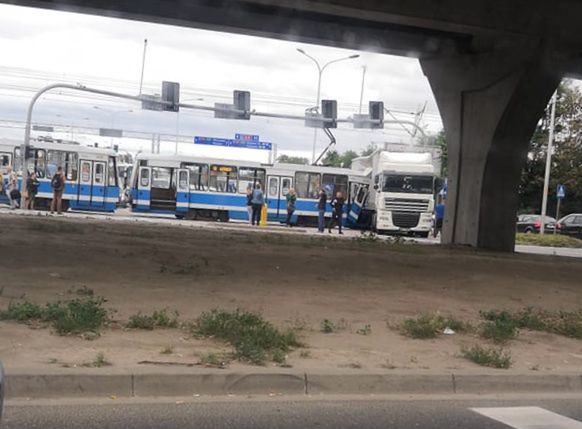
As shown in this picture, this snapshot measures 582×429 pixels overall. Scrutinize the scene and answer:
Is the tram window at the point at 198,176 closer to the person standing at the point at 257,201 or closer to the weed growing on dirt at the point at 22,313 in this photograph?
the person standing at the point at 257,201

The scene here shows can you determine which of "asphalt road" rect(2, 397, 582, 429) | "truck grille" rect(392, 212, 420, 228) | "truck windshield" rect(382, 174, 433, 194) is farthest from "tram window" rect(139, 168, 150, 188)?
"asphalt road" rect(2, 397, 582, 429)

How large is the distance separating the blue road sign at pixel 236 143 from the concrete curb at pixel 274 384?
174 feet

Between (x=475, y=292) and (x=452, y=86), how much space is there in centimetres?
1083

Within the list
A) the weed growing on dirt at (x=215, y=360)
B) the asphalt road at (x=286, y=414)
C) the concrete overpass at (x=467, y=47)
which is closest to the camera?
the asphalt road at (x=286, y=414)

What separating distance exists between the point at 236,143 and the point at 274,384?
5496cm

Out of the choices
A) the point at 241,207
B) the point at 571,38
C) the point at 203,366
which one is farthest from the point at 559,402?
the point at 241,207

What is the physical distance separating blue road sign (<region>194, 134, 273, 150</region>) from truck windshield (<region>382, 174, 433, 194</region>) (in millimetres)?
27313

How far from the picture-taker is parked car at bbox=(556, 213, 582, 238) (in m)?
47.0

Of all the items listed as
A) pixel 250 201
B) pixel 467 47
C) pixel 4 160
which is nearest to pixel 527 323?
pixel 467 47

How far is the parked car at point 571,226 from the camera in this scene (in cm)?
4700

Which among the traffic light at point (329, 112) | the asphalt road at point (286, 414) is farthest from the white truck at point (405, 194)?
the asphalt road at point (286, 414)

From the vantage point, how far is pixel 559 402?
22.1ft

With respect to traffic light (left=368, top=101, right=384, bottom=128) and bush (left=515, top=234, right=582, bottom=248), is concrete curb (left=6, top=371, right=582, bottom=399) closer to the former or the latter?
bush (left=515, top=234, right=582, bottom=248)

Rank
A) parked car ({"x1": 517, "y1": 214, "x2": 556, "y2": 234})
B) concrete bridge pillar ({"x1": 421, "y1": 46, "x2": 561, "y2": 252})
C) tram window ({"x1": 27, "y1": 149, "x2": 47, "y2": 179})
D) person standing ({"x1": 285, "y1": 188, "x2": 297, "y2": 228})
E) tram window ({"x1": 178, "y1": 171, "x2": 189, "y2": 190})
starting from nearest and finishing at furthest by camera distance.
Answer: concrete bridge pillar ({"x1": 421, "y1": 46, "x2": 561, "y2": 252}) → person standing ({"x1": 285, "y1": 188, "x2": 297, "y2": 228}) → tram window ({"x1": 27, "y1": 149, "x2": 47, "y2": 179}) → tram window ({"x1": 178, "y1": 171, "x2": 189, "y2": 190}) → parked car ({"x1": 517, "y1": 214, "x2": 556, "y2": 234})
